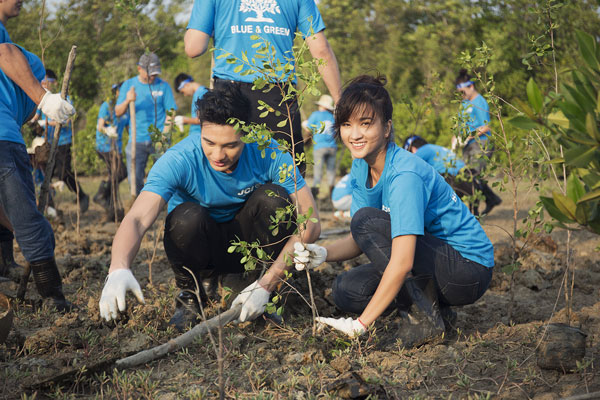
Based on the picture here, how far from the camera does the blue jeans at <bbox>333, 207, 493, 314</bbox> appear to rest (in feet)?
9.23

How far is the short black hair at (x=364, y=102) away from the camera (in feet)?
8.89

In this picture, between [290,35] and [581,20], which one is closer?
[290,35]

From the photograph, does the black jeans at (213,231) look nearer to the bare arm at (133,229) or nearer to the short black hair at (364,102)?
the bare arm at (133,229)

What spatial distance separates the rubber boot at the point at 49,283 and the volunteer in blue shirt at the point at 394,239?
1.53 m

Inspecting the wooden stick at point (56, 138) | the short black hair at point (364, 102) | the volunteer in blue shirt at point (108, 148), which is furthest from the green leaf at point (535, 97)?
the volunteer in blue shirt at point (108, 148)

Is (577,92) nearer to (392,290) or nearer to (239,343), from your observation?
(392,290)

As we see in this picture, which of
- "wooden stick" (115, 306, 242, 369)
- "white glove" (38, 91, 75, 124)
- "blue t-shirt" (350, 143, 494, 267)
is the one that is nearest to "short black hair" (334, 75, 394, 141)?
"blue t-shirt" (350, 143, 494, 267)

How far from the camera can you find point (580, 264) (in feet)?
15.6

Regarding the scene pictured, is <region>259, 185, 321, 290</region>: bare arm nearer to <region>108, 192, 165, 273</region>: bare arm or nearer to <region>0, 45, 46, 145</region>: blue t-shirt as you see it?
<region>108, 192, 165, 273</region>: bare arm

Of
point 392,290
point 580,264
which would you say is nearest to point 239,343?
point 392,290

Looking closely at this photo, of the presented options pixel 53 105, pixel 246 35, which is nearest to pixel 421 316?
pixel 246 35

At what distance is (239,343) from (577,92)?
1.90 m

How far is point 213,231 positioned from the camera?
10.5 feet

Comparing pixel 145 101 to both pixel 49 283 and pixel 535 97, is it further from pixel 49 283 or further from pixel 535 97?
pixel 535 97
